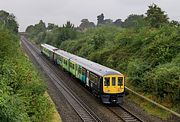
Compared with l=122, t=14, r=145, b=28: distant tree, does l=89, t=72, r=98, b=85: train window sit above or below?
below

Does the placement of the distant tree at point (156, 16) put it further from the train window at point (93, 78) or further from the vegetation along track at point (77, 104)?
the train window at point (93, 78)

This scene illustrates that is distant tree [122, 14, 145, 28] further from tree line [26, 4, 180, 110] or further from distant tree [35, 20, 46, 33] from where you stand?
distant tree [35, 20, 46, 33]

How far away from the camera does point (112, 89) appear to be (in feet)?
87.4

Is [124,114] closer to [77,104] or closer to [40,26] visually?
[77,104]

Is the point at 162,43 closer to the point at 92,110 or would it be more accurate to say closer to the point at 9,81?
the point at 92,110

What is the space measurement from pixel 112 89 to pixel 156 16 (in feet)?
79.0

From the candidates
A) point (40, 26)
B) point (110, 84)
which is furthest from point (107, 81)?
point (40, 26)

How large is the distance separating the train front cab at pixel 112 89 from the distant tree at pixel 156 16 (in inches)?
899

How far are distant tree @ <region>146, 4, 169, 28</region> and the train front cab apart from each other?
2284cm

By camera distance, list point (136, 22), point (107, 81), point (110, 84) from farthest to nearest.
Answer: point (136, 22)
point (110, 84)
point (107, 81)

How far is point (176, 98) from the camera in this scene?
2453 centimetres

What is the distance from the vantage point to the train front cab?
86.8 ft

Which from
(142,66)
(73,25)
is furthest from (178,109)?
(73,25)

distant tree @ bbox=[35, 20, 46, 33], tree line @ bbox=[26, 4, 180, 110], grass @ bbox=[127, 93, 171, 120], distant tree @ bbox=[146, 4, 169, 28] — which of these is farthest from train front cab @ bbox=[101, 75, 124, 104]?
distant tree @ bbox=[35, 20, 46, 33]
